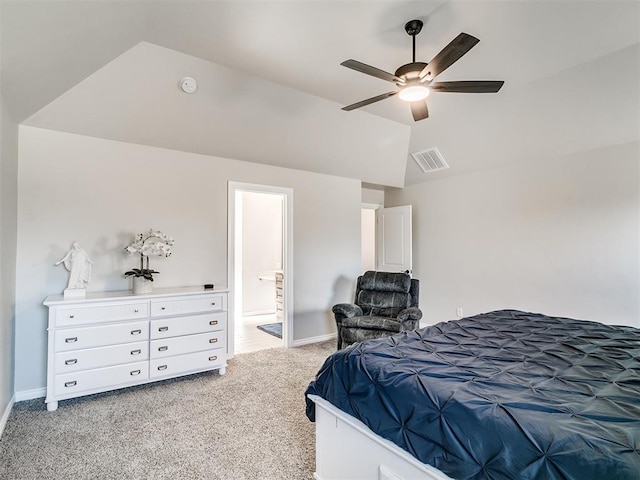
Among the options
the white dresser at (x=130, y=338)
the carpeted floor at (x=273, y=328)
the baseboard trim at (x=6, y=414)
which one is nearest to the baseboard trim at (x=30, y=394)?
the baseboard trim at (x=6, y=414)

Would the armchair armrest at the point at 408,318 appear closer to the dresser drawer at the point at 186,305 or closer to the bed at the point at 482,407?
the bed at the point at 482,407

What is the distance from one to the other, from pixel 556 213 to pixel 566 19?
2226 mm

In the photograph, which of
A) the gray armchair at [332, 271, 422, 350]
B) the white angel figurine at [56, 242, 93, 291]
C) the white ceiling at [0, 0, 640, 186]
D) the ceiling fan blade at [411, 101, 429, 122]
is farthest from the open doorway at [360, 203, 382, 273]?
the white angel figurine at [56, 242, 93, 291]

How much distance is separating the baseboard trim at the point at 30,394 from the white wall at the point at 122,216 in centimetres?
4

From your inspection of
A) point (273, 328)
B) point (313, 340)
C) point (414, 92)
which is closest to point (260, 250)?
point (273, 328)

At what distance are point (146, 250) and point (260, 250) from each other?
137 inches

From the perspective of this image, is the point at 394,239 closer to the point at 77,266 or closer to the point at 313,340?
the point at 313,340

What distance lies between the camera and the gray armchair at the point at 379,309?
3680mm

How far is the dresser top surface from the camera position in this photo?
273 cm

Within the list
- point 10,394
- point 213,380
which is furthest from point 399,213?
point 10,394

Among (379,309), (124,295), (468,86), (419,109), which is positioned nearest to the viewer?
(468,86)

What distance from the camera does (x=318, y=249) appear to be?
15.7 ft

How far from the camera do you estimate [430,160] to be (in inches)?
189

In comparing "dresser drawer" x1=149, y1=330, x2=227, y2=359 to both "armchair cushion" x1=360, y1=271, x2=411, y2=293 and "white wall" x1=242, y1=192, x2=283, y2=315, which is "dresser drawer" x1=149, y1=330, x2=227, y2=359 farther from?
"white wall" x1=242, y1=192, x2=283, y2=315
